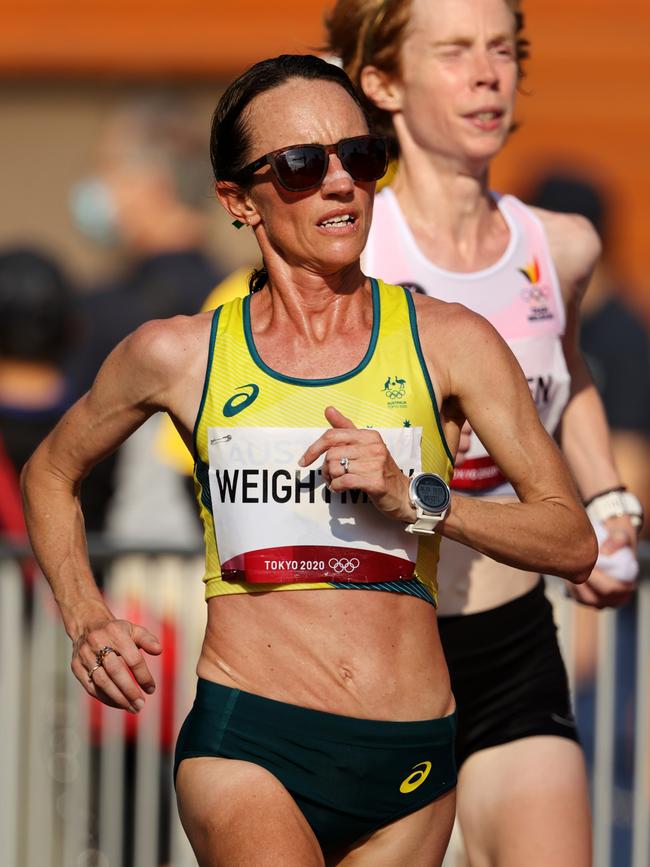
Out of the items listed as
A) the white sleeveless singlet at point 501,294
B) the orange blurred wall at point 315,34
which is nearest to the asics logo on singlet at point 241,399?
the white sleeveless singlet at point 501,294

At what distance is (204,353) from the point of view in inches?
137

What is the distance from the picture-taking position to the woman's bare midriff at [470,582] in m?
4.25

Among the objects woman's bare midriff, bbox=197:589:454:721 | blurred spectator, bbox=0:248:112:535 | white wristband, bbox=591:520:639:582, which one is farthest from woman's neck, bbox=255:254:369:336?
blurred spectator, bbox=0:248:112:535

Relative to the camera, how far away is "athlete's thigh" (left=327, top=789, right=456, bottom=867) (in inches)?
137

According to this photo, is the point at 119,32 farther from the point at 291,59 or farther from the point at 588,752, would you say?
the point at 291,59

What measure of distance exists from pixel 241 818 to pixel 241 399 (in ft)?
2.60

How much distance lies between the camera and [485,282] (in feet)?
14.1

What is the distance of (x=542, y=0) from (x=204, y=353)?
8934mm

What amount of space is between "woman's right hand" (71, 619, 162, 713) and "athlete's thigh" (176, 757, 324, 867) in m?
0.20

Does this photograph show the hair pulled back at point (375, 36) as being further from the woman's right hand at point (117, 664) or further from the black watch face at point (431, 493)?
the woman's right hand at point (117, 664)

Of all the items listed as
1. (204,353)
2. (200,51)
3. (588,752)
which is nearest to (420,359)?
(204,353)

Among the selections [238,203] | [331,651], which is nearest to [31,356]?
[238,203]

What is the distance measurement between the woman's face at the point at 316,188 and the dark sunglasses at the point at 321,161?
2cm

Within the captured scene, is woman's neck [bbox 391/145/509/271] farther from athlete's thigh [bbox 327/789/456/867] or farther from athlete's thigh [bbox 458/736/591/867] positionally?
athlete's thigh [bbox 327/789/456/867]
